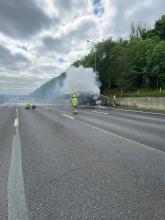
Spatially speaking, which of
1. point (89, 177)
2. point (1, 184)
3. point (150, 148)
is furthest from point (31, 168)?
point (150, 148)

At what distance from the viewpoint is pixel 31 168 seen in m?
5.00

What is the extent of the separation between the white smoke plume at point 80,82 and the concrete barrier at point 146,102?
556 centimetres

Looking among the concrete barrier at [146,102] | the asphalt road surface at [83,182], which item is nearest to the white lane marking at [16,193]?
the asphalt road surface at [83,182]

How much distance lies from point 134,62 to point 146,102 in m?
13.5

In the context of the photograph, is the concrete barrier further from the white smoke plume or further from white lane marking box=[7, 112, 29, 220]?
white lane marking box=[7, 112, 29, 220]

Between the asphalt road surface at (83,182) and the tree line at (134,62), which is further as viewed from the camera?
the tree line at (134,62)

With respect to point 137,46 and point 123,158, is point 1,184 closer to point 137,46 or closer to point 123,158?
point 123,158

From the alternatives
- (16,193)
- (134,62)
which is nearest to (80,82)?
(134,62)

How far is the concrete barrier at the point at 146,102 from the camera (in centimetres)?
2649

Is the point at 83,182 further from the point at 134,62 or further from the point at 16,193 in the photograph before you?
the point at 134,62

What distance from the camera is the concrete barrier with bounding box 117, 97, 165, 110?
26.5 metres

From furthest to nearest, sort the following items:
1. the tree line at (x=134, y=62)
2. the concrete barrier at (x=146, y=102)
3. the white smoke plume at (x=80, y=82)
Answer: the white smoke plume at (x=80, y=82), the tree line at (x=134, y=62), the concrete barrier at (x=146, y=102)

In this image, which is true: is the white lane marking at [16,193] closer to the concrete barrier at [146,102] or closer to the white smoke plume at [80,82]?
the concrete barrier at [146,102]

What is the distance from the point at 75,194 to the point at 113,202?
1.97 ft
